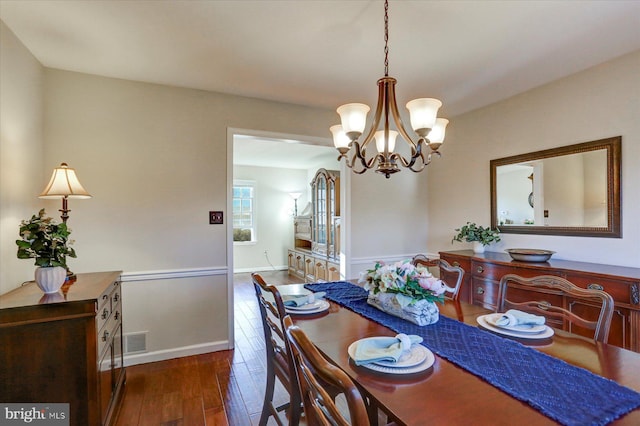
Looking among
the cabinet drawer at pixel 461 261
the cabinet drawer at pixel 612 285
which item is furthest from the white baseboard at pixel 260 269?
the cabinet drawer at pixel 612 285

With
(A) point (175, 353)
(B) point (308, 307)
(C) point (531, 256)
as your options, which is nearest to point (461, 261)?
(C) point (531, 256)

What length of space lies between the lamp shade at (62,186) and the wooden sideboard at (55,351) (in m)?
0.65

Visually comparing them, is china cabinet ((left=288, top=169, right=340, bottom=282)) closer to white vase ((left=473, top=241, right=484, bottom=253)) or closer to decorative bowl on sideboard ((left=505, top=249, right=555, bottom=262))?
white vase ((left=473, top=241, right=484, bottom=253))

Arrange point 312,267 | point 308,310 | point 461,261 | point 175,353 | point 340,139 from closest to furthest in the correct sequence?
point 308,310 < point 340,139 < point 175,353 < point 461,261 < point 312,267

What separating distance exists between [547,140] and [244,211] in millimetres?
5848

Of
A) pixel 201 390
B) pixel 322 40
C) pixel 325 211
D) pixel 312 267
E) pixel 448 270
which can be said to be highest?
pixel 322 40

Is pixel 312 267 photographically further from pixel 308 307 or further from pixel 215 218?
pixel 308 307

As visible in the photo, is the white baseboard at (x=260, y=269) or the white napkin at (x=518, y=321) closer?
the white napkin at (x=518, y=321)

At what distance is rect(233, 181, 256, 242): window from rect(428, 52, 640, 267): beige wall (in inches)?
171

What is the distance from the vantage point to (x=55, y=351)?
1.58m

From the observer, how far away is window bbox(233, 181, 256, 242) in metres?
7.16

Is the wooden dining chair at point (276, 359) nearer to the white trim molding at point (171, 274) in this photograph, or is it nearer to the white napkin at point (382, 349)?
the white napkin at point (382, 349)

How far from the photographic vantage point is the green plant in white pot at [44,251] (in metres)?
1.64

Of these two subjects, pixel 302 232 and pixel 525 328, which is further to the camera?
pixel 302 232
